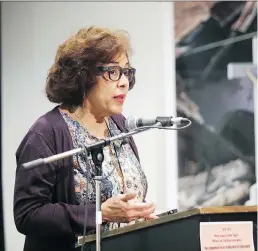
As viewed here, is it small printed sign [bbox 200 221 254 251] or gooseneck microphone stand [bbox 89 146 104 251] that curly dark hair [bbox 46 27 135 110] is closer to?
gooseneck microphone stand [bbox 89 146 104 251]

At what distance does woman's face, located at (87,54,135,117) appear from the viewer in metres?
1.97

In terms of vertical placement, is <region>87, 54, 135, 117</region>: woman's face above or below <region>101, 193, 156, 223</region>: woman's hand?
above

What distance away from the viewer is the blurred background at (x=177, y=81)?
252 centimetres

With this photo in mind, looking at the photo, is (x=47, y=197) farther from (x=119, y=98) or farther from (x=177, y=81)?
(x=177, y=81)

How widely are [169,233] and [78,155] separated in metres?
0.45

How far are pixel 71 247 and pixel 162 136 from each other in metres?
1.07

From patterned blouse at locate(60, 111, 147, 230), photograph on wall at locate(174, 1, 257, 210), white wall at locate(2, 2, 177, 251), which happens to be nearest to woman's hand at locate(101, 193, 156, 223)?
patterned blouse at locate(60, 111, 147, 230)

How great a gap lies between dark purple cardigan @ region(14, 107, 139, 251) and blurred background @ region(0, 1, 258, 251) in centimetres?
61

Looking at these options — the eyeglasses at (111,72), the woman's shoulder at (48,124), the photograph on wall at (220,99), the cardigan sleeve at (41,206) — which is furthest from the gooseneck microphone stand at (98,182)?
the photograph on wall at (220,99)

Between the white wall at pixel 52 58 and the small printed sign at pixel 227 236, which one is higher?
the white wall at pixel 52 58

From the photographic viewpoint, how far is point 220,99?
9.76ft

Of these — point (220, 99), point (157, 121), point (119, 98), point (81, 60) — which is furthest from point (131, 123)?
point (220, 99)

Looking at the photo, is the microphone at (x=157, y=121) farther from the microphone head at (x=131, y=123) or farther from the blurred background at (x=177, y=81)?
the blurred background at (x=177, y=81)

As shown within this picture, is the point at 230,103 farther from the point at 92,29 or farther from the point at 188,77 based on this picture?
the point at 92,29
